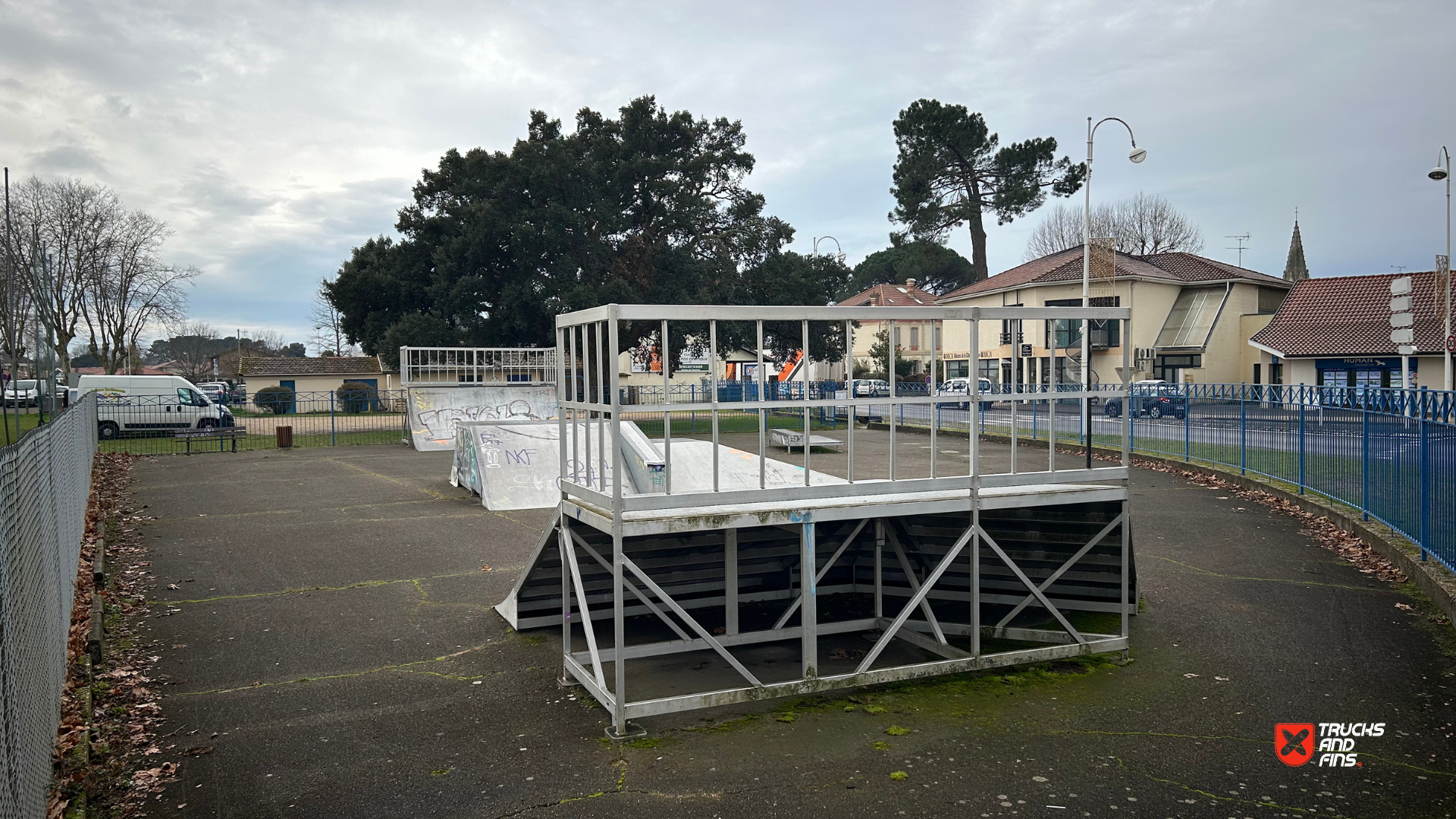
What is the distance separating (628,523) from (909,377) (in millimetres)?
59002

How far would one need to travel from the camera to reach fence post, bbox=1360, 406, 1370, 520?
1153 centimetres

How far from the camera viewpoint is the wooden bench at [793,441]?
25.2m

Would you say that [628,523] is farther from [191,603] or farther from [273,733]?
[191,603]

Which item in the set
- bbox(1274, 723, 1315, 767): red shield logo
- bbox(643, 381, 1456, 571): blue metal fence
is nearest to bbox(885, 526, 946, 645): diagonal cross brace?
bbox(643, 381, 1456, 571): blue metal fence

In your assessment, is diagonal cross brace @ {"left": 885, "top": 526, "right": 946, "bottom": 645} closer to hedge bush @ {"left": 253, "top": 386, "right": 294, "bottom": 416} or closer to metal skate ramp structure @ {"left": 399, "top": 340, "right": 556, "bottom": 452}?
metal skate ramp structure @ {"left": 399, "top": 340, "right": 556, "bottom": 452}

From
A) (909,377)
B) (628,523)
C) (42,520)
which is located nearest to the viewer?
(628,523)

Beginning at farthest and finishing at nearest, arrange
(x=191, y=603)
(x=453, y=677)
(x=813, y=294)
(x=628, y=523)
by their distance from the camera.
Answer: (x=813, y=294), (x=191, y=603), (x=453, y=677), (x=628, y=523)

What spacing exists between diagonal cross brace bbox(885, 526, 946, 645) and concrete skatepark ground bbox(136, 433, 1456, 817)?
514mm

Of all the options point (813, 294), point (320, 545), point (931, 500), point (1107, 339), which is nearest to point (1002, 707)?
point (931, 500)

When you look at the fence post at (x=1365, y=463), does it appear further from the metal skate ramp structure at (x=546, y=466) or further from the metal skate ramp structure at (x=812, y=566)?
the metal skate ramp structure at (x=546, y=466)

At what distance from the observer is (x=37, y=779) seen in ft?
13.6

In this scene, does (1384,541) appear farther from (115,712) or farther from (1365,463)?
(115,712)

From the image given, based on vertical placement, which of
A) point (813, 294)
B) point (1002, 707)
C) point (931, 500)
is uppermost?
point (813, 294)

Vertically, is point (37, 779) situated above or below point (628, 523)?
below
